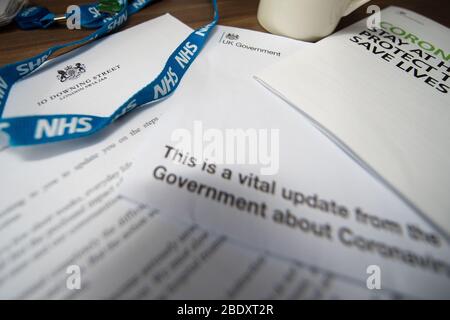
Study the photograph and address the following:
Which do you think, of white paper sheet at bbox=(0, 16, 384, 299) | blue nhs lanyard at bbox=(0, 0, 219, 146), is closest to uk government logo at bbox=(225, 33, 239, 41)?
blue nhs lanyard at bbox=(0, 0, 219, 146)

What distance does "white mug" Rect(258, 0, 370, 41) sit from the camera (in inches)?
11.6

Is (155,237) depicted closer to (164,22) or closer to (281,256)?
(281,256)

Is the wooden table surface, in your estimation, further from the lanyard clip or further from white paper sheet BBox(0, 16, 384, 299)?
white paper sheet BBox(0, 16, 384, 299)

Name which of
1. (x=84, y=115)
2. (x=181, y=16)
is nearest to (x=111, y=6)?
(x=181, y=16)

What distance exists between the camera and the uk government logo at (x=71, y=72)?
29 centimetres

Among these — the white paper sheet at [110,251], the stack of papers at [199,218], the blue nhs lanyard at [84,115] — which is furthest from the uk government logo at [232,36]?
the white paper sheet at [110,251]

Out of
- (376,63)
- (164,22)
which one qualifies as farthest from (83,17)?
(376,63)

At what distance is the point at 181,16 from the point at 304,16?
186 mm

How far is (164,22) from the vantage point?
36 centimetres

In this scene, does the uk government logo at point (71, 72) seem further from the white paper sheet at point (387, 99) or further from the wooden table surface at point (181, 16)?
the white paper sheet at point (387, 99)

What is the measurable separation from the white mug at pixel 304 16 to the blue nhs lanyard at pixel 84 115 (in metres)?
0.08

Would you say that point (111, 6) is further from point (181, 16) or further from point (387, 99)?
point (387, 99)

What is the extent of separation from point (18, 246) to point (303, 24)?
0.38 metres

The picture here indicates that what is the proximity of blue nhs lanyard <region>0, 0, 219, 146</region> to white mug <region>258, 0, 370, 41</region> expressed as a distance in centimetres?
8
